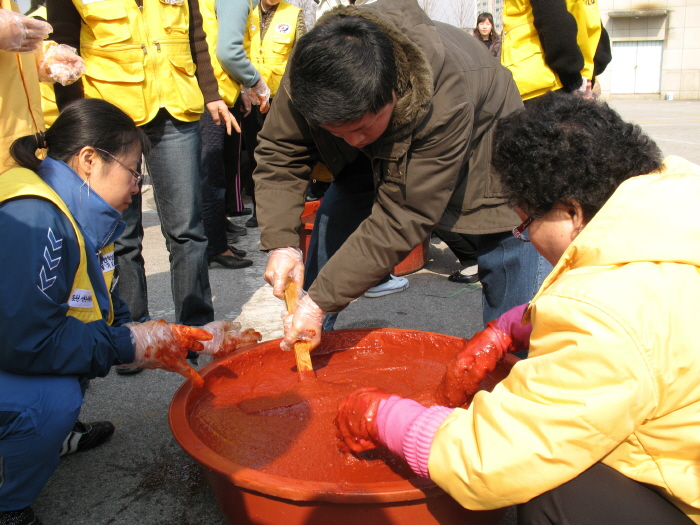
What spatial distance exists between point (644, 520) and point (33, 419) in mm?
1566

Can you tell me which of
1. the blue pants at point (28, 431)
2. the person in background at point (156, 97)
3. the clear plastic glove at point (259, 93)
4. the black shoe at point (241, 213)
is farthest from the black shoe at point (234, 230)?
the blue pants at point (28, 431)

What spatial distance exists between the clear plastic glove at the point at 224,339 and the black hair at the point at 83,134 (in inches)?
30.3

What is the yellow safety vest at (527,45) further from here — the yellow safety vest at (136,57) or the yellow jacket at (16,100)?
the yellow jacket at (16,100)

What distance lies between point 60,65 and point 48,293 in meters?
1.31

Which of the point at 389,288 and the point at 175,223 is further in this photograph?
the point at 389,288

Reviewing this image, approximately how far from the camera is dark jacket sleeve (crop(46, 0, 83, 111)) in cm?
267

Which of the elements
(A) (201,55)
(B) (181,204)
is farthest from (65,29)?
(B) (181,204)

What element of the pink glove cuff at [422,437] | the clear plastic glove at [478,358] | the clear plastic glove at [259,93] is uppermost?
the clear plastic glove at [259,93]

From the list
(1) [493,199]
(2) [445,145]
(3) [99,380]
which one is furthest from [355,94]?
(3) [99,380]

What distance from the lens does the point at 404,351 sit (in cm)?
249

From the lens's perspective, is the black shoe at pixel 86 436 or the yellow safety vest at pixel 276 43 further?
the yellow safety vest at pixel 276 43

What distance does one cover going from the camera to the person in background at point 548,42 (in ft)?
11.3

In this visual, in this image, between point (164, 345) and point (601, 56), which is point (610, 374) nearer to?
point (164, 345)

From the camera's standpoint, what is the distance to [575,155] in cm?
129
